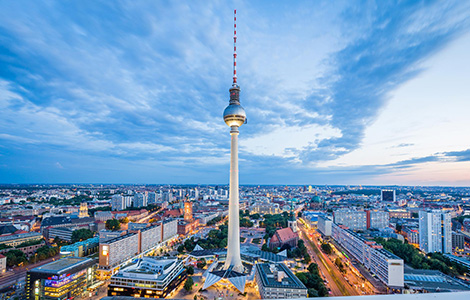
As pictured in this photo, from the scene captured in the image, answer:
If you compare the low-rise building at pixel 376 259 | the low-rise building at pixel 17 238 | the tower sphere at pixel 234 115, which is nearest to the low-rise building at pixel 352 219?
the low-rise building at pixel 376 259

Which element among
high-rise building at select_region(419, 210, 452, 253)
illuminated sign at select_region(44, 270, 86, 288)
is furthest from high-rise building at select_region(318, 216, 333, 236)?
illuminated sign at select_region(44, 270, 86, 288)

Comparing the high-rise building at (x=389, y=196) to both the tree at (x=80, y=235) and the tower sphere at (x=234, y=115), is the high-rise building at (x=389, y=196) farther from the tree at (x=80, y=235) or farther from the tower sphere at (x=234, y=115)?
the tree at (x=80, y=235)

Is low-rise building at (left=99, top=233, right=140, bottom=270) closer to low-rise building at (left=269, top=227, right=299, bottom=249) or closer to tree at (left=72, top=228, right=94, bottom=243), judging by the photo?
tree at (left=72, top=228, right=94, bottom=243)

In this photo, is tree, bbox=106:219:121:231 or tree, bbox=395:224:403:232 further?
tree, bbox=106:219:121:231

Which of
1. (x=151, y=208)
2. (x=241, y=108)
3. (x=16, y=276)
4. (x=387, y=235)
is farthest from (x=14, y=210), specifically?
(x=387, y=235)

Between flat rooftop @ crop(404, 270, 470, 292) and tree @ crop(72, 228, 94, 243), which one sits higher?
flat rooftop @ crop(404, 270, 470, 292)

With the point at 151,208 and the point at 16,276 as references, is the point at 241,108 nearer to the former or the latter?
the point at 16,276

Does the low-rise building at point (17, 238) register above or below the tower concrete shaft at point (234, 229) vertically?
below
